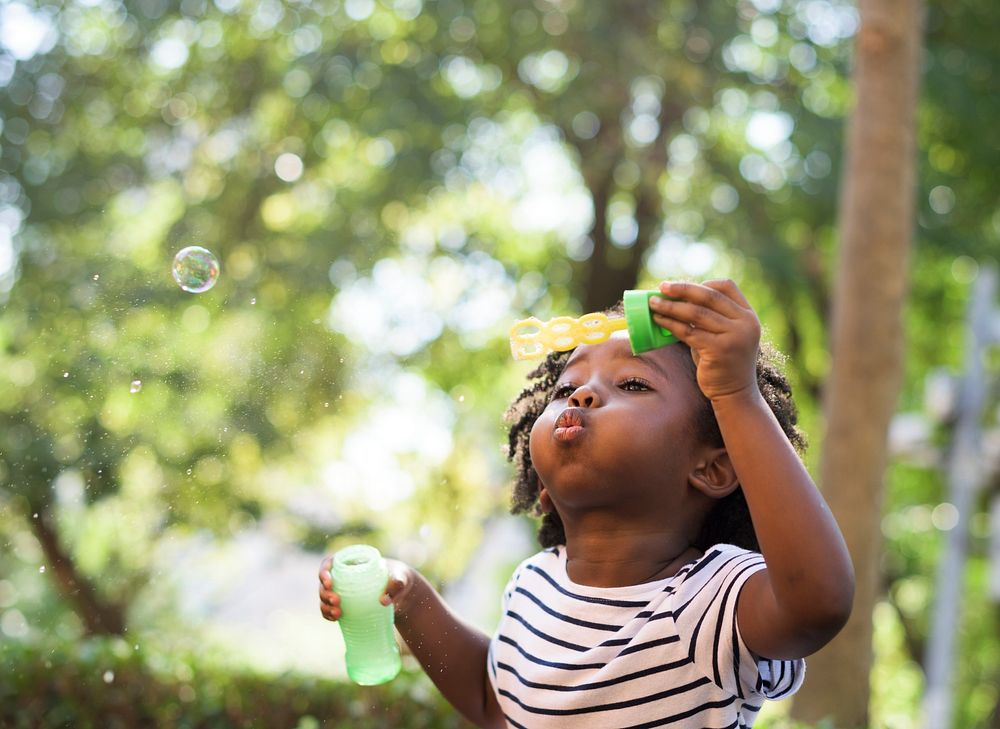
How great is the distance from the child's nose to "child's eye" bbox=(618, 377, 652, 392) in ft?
0.16

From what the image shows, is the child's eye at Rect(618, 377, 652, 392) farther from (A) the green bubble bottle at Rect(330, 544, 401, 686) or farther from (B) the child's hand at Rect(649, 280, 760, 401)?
(A) the green bubble bottle at Rect(330, 544, 401, 686)

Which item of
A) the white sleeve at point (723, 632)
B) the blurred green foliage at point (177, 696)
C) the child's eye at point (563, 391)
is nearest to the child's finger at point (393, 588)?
the child's eye at point (563, 391)

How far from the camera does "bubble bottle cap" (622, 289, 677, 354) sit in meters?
1.65

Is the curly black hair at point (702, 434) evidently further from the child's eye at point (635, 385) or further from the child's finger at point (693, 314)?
the child's finger at point (693, 314)

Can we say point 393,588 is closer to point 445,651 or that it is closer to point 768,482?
point 445,651

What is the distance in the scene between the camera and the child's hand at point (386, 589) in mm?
1981

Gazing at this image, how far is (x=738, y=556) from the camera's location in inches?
71.2

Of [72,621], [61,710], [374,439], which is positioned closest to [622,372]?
[61,710]

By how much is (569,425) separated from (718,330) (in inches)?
13.3

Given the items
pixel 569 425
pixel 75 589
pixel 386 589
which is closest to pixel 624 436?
pixel 569 425

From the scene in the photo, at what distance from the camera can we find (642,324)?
1.65m

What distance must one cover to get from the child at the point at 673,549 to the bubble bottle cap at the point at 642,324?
3 cm

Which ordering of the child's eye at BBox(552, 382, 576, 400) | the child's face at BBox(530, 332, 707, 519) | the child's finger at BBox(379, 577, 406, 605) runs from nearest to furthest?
the child's face at BBox(530, 332, 707, 519), the child's eye at BBox(552, 382, 576, 400), the child's finger at BBox(379, 577, 406, 605)

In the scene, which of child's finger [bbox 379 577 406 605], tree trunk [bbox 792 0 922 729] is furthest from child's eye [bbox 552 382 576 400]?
tree trunk [bbox 792 0 922 729]
